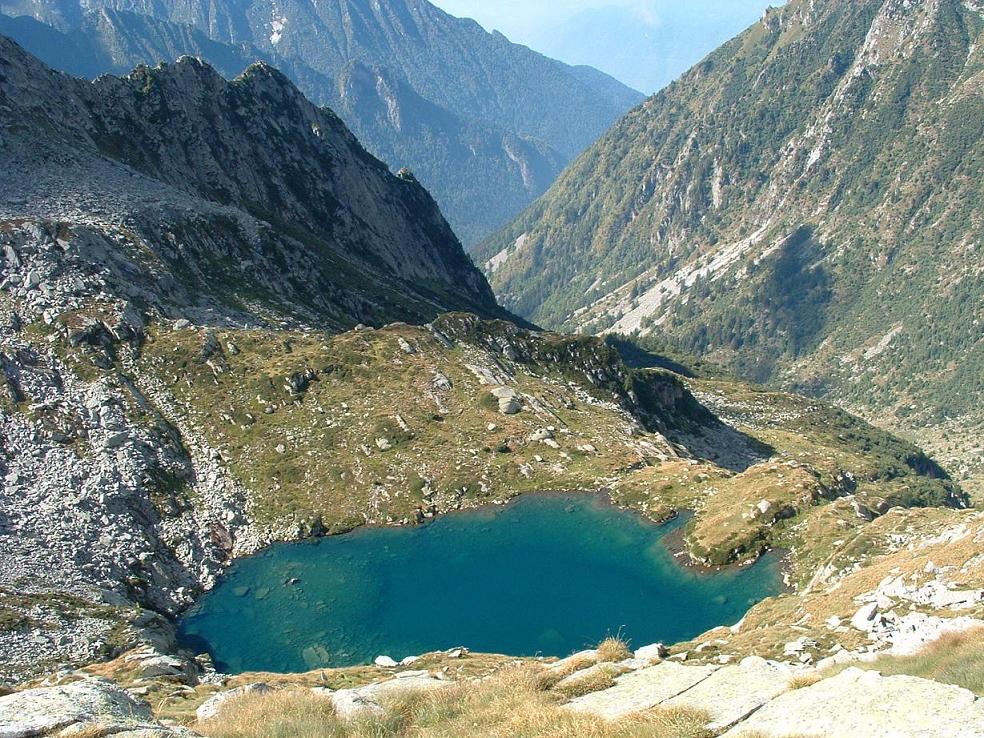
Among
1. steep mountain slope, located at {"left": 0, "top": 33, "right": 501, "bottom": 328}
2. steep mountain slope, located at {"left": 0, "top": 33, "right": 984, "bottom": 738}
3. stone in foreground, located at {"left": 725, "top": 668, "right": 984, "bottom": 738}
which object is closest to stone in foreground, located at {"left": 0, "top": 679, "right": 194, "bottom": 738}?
steep mountain slope, located at {"left": 0, "top": 33, "right": 984, "bottom": 738}

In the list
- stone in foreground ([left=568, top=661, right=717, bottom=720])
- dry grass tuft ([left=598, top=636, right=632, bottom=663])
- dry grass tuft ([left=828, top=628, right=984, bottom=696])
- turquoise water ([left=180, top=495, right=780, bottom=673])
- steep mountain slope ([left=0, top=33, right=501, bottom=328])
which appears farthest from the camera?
steep mountain slope ([left=0, top=33, right=501, bottom=328])

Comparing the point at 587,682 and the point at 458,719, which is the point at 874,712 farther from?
the point at 458,719

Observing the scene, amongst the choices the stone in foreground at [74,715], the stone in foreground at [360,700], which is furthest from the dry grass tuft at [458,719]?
the stone in foreground at [74,715]

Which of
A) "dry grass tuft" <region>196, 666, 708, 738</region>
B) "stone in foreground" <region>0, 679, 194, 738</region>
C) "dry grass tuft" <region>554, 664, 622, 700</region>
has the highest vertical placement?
"stone in foreground" <region>0, 679, 194, 738</region>

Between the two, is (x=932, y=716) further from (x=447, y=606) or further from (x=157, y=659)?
(x=447, y=606)

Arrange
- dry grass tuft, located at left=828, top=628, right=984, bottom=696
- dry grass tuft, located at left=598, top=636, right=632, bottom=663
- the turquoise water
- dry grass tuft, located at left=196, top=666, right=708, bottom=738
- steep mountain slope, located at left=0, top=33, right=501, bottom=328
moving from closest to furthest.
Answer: dry grass tuft, located at left=196, top=666, right=708, bottom=738 → dry grass tuft, located at left=828, top=628, right=984, bottom=696 → dry grass tuft, located at left=598, top=636, right=632, bottom=663 → the turquoise water → steep mountain slope, located at left=0, top=33, right=501, bottom=328

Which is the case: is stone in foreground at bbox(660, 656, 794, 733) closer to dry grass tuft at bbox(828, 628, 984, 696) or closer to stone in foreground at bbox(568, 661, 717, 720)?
stone in foreground at bbox(568, 661, 717, 720)
